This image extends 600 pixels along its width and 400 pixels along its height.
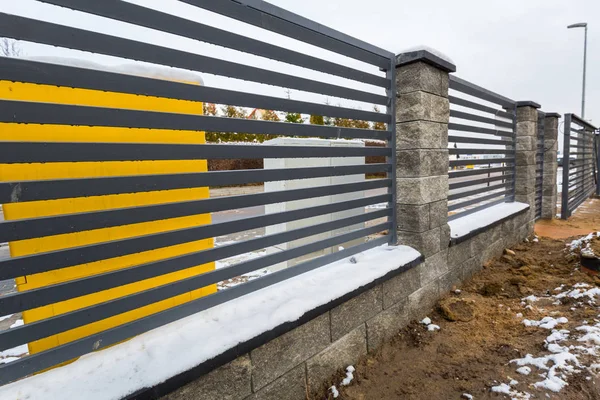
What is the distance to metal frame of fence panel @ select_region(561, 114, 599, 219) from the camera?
29.2 ft

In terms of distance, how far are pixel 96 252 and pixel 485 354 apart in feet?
9.57

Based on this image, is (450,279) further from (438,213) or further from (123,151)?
(123,151)

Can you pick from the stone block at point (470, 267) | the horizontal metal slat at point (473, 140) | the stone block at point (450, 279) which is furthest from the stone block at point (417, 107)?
the stone block at point (470, 267)

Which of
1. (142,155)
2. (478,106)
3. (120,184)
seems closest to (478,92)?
(478,106)

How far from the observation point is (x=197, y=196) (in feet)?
7.36

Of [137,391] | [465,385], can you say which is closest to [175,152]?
[137,391]

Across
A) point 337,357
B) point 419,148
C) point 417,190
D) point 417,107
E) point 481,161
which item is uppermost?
point 417,107

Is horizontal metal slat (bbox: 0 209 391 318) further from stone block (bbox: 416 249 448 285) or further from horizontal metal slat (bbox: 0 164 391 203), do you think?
stone block (bbox: 416 249 448 285)

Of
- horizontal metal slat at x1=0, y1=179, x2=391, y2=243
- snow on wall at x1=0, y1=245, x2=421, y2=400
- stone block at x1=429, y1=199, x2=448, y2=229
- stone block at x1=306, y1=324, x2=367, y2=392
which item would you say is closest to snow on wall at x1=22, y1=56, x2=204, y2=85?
horizontal metal slat at x1=0, y1=179, x2=391, y2=243

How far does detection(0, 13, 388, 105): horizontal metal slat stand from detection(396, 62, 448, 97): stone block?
1249 mm

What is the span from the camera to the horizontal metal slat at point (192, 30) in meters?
1.57

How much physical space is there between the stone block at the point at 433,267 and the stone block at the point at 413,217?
0.36 m

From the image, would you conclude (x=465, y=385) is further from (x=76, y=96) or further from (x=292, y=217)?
(x=76, y=96)

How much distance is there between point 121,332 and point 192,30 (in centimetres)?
A: 165
